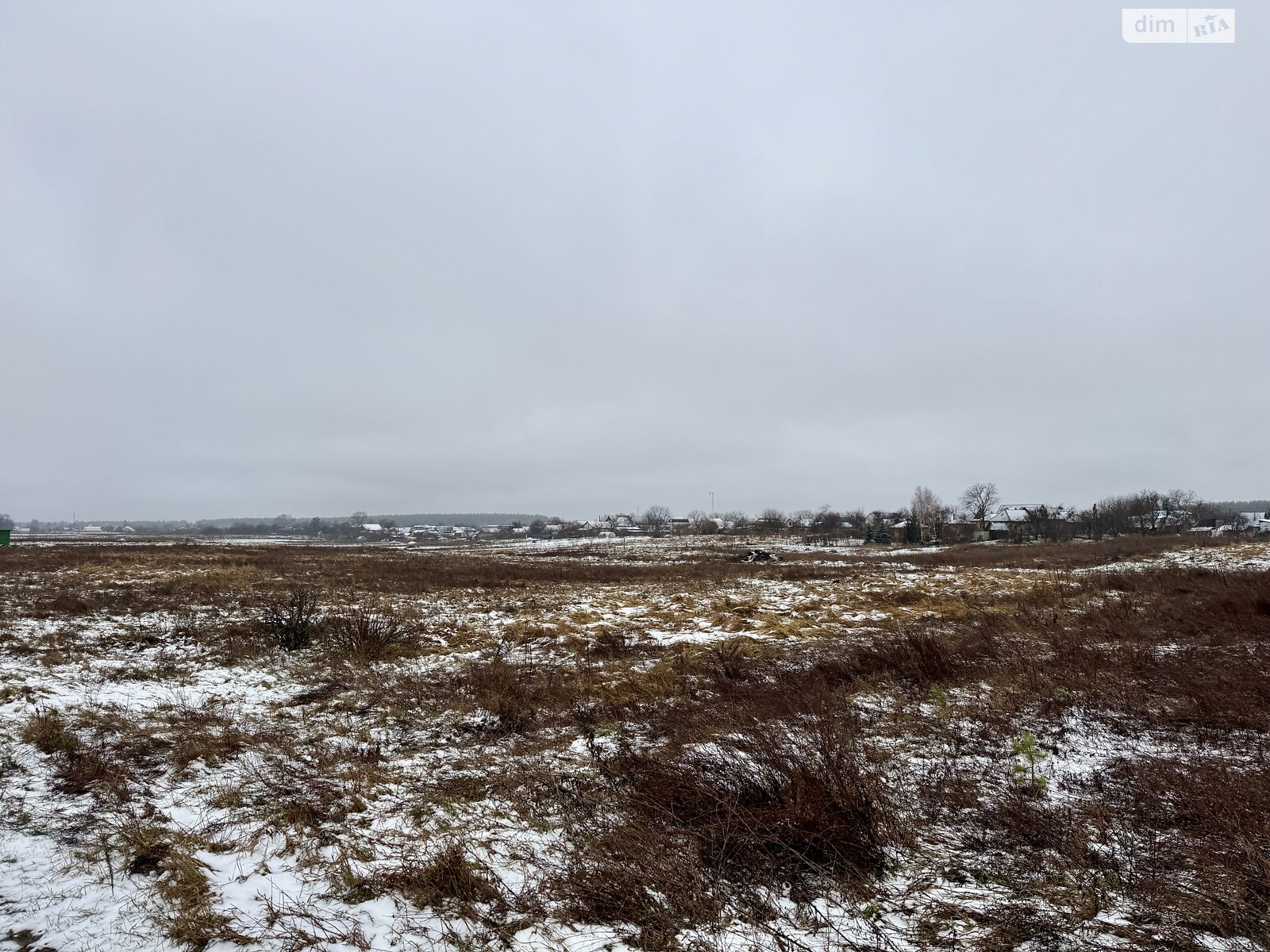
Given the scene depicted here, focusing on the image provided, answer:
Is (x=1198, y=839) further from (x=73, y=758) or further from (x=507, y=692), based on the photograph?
(x=73, y=758)

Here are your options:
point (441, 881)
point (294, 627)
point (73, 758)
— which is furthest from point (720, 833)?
point (294, 627)

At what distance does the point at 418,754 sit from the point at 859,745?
4.61 meters

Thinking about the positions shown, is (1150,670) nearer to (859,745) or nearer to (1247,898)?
(859,745)

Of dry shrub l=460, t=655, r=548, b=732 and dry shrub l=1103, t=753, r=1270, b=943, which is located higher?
dry shrub l=1103, t=753, r=1270, b=943

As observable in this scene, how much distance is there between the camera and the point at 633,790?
4.81 metres

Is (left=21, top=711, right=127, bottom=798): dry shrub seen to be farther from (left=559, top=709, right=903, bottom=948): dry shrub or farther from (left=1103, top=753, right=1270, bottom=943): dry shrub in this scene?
(left=1103, top=753, right=1270, bottom=943): dry shrub

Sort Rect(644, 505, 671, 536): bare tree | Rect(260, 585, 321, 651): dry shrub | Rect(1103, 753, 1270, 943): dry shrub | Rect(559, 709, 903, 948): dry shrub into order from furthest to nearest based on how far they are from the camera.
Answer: Rect(644, 505, 671, 536): bare tree → Rect(260, 585, 321, 651): dry shrub → Rect(559, 709, 903, 948): dry shrub → Rect(1103, 753, 1270, 943): dry shrub

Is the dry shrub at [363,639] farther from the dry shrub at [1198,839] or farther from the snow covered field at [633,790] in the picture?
the dry shrub at [1198,839]

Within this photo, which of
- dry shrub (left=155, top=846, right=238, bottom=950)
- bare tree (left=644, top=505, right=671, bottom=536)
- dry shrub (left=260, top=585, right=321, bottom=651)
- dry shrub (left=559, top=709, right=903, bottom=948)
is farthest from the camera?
bare tree (left=644, top=505, right=671, bottom=536)

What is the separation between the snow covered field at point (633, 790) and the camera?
10.7 ft

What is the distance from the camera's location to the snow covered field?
3.25m

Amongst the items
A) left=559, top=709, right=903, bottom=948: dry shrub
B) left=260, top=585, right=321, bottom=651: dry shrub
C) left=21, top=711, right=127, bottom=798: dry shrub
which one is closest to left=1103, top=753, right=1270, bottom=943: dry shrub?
left=559, top=709, right=903, bottom=948: dry shrub

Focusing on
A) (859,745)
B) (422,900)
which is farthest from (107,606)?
(859,745)

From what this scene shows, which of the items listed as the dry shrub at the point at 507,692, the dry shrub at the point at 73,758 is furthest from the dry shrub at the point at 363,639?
the dry shrub at the point at 73,758
